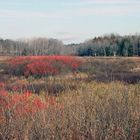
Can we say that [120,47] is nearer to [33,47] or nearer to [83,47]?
[83,47]

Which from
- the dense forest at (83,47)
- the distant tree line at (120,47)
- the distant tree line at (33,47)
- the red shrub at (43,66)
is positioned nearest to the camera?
the red shrub at (43,66)

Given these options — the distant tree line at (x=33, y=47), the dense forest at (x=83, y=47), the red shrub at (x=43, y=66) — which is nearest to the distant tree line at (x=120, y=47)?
the dense forest at (x=83, y=47)

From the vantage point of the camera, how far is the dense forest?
85.6 meters

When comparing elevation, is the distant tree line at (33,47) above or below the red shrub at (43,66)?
above

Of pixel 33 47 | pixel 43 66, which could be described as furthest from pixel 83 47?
pixel 43 66

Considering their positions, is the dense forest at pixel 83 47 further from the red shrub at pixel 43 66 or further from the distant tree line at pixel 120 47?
the red shrub at pixel 43 66

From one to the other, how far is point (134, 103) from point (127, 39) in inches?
3198

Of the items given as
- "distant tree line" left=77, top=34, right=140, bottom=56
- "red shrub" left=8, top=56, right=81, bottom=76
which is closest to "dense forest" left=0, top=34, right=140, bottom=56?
"distant tree line" left=77, top=34, right=140, bottom=56

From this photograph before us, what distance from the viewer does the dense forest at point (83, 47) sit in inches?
3369

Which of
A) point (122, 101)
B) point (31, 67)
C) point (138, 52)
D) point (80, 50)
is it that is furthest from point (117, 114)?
point (80, 50)

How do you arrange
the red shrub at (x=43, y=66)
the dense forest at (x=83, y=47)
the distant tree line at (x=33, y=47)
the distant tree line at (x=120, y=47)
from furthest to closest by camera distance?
the distant tree line at (x=33, y=47) → the dense forest at (x=83, y=47) → the distant tree line at (x=120, y=47) → the red shrub at (x=43, y=66)

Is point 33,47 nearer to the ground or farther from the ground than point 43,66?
farther from the ground

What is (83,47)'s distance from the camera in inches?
4163

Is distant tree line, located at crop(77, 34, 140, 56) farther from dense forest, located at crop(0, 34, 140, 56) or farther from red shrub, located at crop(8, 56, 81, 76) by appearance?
red shrub, located at crop(8, 56, 81, 76)
